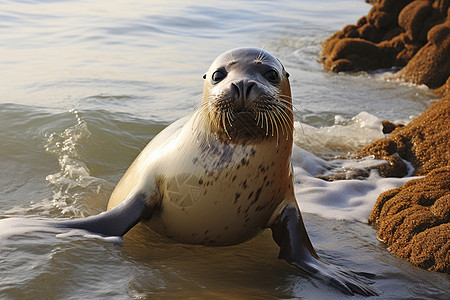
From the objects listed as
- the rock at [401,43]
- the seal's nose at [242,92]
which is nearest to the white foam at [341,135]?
the rock at [401,43]

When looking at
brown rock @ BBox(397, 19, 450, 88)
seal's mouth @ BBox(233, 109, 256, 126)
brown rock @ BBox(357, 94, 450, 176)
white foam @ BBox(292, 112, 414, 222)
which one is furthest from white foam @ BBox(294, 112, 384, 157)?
seal's mouth @ BBox(233, 109, 256, 126)

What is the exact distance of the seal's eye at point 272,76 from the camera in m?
3.80

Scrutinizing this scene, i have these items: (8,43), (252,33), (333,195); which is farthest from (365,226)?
(252,33)

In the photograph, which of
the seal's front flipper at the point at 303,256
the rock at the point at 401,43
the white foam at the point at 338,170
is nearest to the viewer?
the seal's front flipper at the point at 303,256

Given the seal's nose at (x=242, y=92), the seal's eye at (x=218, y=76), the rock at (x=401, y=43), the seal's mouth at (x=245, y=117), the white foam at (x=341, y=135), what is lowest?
the white foam at (x=341, y=135)

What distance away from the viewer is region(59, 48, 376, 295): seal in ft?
12.1

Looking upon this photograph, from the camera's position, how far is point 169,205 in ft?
13.1

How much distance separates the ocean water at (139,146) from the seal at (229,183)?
0.13m

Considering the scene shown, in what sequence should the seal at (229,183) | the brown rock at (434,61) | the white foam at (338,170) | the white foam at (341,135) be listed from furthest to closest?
the brown rock at (434,61)
the white foam at (341,135)
the white foam at (338,170)
the seal at (229,183)

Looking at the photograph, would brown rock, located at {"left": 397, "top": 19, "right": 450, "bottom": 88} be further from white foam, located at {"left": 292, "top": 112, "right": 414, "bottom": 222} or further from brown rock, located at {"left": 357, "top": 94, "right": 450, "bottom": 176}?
brown rock, located at {"left": 357, "top": 94, "right": 450, "bottom": 176}

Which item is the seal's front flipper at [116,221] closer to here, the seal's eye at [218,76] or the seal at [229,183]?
the seal at [229,183]

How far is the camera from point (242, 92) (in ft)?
11.2

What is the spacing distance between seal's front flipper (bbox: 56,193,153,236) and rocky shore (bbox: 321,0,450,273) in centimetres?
180

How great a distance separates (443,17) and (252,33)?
6348 mm
